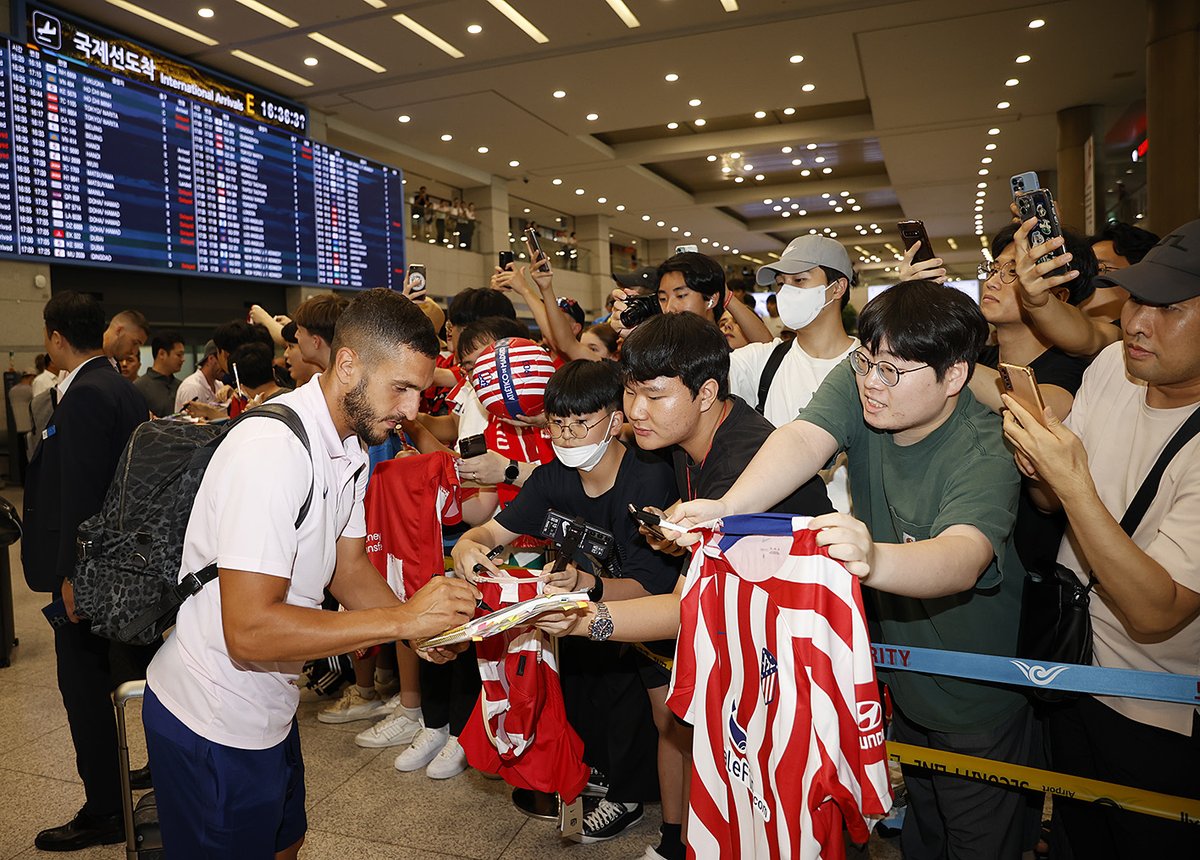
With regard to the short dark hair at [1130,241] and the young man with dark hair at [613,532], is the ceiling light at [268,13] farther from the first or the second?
the short dark hair at [1130,241]

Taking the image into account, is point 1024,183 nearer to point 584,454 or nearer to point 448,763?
point 584,454

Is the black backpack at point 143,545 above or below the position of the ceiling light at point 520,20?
below

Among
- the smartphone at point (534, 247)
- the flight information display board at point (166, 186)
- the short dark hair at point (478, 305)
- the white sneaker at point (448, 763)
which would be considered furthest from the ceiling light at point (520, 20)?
the white sneaker at point (448, 763)

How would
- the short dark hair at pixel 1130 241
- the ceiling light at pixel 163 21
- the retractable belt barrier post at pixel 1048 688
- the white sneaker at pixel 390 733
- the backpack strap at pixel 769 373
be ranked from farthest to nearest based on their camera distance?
the ceiling light at pixel 163 21 → the white sneaker at pixel 390 733 → the short dark hair at pixel 1130 241 → the backpack strap at pixel 769 373 → the retractable belt barrier post at pixel 1048 688

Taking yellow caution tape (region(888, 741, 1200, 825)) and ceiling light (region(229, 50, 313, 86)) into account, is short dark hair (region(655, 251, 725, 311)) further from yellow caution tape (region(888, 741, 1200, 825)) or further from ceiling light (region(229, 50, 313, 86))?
ceiling light (region(229, 50, 313, 86))

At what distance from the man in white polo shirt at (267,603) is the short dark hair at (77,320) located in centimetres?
202

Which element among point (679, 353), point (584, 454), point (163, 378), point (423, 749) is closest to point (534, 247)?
point (584, 454)

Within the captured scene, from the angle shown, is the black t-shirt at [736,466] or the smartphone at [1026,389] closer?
the smartphone at [1026,389]

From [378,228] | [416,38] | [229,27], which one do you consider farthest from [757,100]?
[229,27]

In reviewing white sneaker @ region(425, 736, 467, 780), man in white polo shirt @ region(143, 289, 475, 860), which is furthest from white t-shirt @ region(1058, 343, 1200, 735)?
white sneaker @ region(425, 736, 467, 780)

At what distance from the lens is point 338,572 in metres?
2.28

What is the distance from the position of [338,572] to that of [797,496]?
1.32 metres

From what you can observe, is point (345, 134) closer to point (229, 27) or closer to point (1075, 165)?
point (229, 27)

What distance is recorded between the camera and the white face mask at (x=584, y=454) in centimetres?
274
